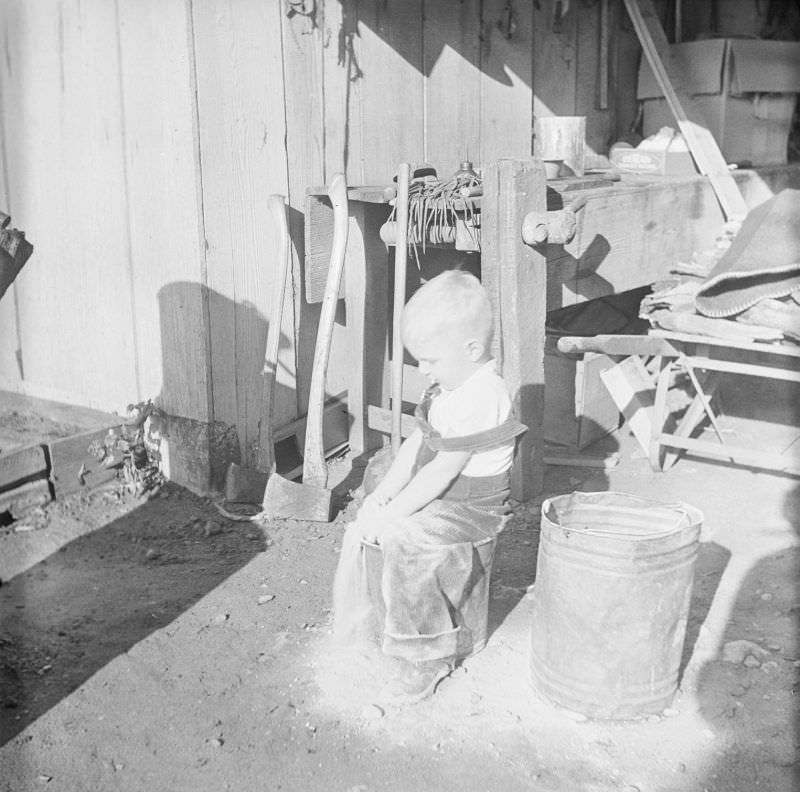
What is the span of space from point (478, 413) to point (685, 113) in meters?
3.80

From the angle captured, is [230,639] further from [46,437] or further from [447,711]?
[46,437]

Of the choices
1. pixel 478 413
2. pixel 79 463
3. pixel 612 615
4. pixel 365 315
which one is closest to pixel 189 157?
pixel 365 315

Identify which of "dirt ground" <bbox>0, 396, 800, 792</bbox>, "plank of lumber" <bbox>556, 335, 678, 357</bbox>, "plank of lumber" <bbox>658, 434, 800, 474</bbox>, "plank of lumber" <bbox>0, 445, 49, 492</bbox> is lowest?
"dirt ground" <bbox>0, 396, 800, 792</bbox>

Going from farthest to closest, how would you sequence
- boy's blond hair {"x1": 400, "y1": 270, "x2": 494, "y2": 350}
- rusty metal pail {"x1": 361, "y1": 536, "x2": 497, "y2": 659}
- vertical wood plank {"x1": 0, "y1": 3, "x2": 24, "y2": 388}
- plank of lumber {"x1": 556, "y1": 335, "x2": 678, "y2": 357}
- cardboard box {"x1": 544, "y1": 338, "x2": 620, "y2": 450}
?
1. cardboard box {"x1": 544, "y1": 338, "x2": 620, "y2": 450}
2. vertical wood plank {"x1": 0, "y1": 3, "x2": 24, "y2": 388}
3. plank of lumber {"x1": 556, "y1": 335, "x2": 678, "y2": 357}
4. rusty metal pail {"x1": 361, "y1": 536, "x2": 497, "y2": 659}
5. boy's blond hair {"x1": 400, "y1": 270, "x2": 494, "y2": 350}

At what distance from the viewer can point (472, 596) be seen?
330cm

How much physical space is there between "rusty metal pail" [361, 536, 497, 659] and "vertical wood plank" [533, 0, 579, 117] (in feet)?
12.8

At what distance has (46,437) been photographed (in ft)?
16.8

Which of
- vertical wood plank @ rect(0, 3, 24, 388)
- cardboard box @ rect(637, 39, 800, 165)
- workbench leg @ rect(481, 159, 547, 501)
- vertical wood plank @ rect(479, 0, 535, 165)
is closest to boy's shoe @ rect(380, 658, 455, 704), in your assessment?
workbench leg @ rect(481, 159, 547, 501)

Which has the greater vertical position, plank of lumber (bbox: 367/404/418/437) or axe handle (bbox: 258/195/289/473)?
axe handle (bbox: 258/195/289/473)

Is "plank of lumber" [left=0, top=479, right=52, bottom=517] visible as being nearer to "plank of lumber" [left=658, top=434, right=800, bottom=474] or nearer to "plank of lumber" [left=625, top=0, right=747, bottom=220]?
"plank of lumber" [left=658, top=434, right=800, bottom=474]

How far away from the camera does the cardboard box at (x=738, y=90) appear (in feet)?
21.4

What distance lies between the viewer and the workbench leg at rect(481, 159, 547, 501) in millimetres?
4449

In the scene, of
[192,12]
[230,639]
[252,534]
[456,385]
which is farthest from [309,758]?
[192,12]

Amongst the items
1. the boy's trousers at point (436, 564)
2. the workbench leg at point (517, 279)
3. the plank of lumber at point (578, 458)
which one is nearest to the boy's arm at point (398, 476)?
the boy's trousers at point (436, 564)
